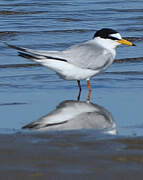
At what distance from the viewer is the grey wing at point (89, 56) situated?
8666 mm

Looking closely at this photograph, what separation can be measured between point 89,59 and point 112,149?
3.17 m

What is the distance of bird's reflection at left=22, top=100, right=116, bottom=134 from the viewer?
682 centimetres

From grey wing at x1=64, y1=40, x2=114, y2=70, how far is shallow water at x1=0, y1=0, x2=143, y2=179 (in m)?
0.40

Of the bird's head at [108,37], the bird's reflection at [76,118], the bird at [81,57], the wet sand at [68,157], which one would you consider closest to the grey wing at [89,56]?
the bird at [81,57]

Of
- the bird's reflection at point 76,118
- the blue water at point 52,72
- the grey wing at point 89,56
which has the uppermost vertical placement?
the grey wing at point 89,56

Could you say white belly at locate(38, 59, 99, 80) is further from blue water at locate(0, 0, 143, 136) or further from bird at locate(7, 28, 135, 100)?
blue water at locate(0, 0, 143, 136)

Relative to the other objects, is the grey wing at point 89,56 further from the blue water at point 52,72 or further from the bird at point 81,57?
the blue water at point 52,72

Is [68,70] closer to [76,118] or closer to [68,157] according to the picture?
[76,118]

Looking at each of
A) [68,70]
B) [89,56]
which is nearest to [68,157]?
[68,70]

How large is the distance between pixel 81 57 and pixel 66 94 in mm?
555

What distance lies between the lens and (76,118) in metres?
7.23

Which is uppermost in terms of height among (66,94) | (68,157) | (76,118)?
(68,157)

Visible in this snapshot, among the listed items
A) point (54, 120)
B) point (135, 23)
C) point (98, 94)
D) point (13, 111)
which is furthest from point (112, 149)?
point (135, 23)

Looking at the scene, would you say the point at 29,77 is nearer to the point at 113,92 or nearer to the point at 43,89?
the point at 43,89
